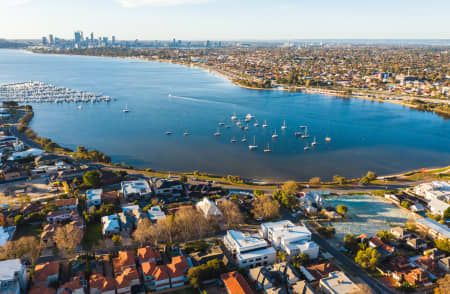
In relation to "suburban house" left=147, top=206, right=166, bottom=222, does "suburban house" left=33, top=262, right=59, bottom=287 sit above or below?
below

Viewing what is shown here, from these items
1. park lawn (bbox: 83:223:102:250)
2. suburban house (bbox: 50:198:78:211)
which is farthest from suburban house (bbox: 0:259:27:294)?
suburban house (bbox: 50:198:78:211)

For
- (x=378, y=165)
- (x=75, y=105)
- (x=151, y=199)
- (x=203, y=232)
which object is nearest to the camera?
(x=203, y=232)

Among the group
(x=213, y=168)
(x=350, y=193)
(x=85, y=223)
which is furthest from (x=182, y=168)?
(x=350, y=193)

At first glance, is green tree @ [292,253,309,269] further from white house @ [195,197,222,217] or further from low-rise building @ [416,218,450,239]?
low-rise building @ [416,218,450,239]

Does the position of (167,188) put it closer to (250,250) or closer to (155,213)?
(155,213)

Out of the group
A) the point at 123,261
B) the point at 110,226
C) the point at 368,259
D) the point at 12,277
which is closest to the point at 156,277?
the point at 123,261

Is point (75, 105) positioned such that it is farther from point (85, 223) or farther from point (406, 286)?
point (406, 286)
